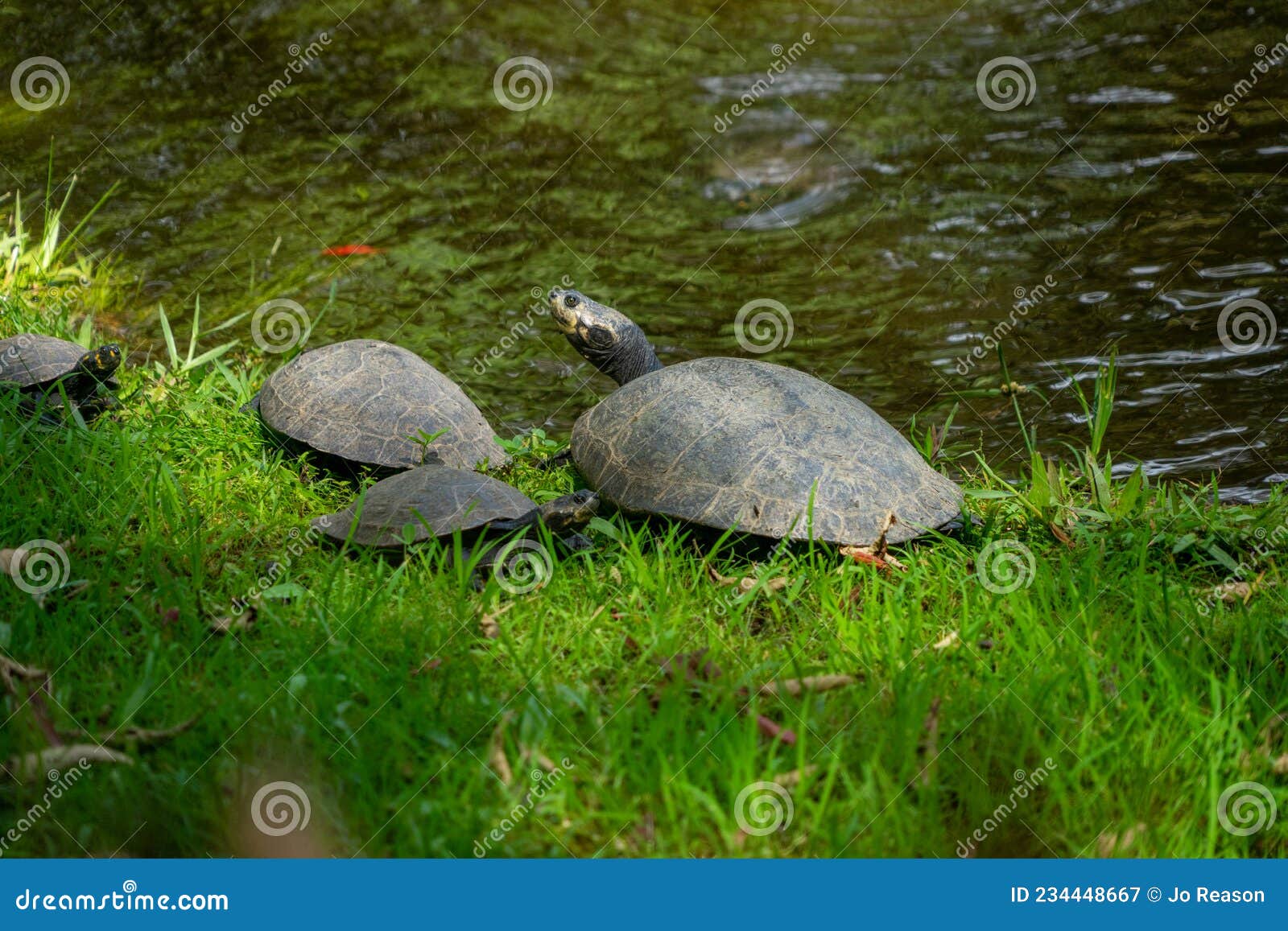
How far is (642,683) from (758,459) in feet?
3.73

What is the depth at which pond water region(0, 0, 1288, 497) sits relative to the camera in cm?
591

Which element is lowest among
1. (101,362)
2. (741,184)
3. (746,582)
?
(101,362)

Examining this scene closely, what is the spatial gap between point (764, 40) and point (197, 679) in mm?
9045

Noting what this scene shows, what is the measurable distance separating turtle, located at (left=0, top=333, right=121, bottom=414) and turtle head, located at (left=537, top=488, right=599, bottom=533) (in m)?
2.31

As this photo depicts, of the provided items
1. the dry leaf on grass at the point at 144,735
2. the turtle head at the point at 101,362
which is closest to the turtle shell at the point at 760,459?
the dry leaf on grass at the point at 144,735

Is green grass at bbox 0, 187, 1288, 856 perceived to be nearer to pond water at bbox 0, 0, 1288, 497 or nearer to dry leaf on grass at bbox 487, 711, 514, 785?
dry leaf on grass at bbox 487, 711, 514, 785

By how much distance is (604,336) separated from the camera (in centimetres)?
532

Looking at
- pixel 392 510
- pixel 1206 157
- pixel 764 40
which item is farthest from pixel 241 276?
pixel 1206 157

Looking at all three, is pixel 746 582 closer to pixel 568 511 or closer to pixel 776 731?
pixel 568 511

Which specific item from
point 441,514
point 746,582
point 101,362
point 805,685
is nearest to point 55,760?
point 441,514

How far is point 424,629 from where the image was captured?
10.7 feet

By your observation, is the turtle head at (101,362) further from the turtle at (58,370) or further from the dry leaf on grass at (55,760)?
the dry leaf on grass at (55,760)

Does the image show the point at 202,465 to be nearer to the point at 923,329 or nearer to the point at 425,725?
the point at 425,725

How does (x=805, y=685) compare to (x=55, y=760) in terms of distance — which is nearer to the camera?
(x=55, y=760)
